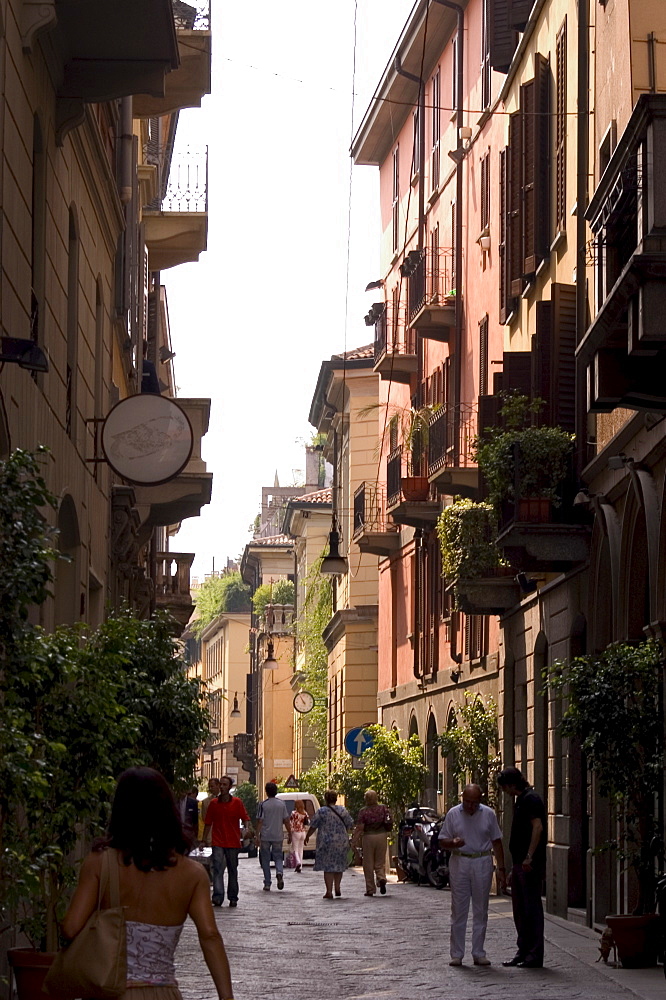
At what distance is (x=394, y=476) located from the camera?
37.1 meters

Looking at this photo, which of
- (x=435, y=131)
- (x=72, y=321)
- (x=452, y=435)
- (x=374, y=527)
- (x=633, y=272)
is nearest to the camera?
(x=633, y=272)

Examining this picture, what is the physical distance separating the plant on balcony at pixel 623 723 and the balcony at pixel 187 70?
9.95m

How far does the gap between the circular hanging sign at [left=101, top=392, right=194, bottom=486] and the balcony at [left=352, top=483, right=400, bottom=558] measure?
80.0ft

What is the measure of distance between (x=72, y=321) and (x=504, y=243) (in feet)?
35.9

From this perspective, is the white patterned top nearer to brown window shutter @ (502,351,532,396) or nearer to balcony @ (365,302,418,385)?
brown window shutter @ (502,351,532,396)

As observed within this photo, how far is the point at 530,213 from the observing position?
974 inches

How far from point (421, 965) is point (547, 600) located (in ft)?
29.2

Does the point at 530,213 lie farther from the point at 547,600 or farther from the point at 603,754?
the point at 603,754

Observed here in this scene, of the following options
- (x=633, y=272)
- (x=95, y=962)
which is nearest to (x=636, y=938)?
(x=633, y=272)

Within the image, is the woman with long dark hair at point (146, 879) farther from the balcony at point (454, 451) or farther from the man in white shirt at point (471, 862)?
the balcony at point (454, 451)

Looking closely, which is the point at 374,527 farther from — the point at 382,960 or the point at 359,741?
the point at 382,960

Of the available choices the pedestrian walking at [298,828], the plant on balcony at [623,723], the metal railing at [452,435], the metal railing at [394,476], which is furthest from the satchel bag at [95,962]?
the pedestrian walking at [298,828]

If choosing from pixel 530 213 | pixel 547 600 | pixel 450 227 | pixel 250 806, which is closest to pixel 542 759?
pixel 547 600

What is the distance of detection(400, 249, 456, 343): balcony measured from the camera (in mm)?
34094
